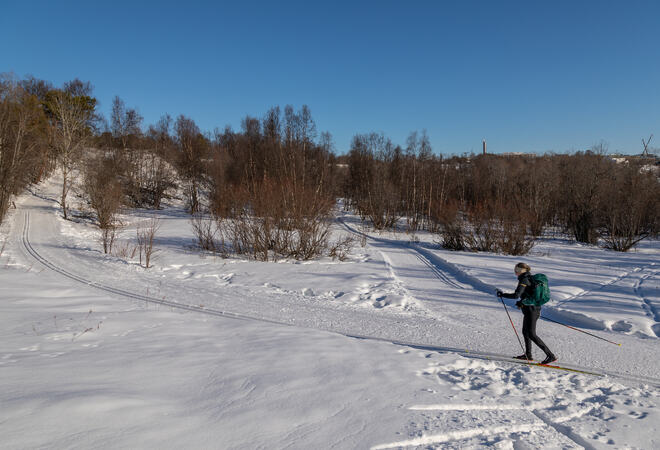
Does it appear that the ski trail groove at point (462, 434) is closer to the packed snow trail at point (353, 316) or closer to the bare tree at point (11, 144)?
the packed snow trail at point (353, 316)

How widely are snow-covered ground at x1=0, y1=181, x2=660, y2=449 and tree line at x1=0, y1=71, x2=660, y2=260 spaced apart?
4.59m

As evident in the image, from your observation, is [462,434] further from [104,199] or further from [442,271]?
[104,199]

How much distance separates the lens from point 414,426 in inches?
138

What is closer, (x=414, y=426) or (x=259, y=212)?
(x=414, y=426)

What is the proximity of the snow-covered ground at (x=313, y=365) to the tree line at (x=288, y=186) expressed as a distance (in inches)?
181

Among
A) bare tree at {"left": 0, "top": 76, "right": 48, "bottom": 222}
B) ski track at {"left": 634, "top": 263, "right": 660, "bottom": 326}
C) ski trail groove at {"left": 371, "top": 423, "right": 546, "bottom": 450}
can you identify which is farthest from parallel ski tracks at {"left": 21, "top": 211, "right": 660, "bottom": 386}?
bare tree at {"left": 0, "top": 76, "right": 48, "bottom": 222}

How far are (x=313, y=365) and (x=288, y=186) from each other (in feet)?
36.6

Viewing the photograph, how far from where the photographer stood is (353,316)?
26.5ft

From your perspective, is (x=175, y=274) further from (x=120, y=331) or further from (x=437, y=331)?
(x=437, y=331)

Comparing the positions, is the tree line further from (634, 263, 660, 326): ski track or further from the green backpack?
the green backpack

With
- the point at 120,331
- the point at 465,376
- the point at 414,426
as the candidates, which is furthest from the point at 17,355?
the point at 465,376

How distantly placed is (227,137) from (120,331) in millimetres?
51860

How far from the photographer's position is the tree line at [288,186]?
15.7 meters

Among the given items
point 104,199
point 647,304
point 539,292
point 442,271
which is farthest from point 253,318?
point 104,199
